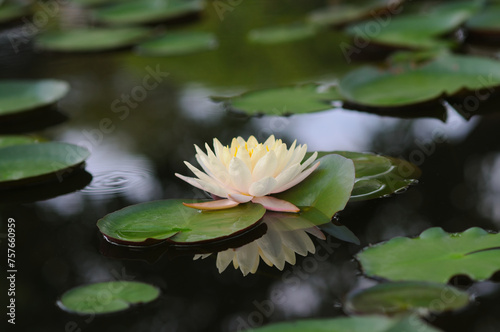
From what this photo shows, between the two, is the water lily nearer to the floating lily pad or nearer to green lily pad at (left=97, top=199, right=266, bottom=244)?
green lily pad at (left=97, top=199, right=266, bottom=244)

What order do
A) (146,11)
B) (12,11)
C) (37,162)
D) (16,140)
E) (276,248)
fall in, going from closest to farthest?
(276,248), (37,162), (16,140), (146,11), (12,11)

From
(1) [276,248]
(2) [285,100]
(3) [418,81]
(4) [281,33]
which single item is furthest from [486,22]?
(1) [276,248]

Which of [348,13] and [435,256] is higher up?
[435,256]

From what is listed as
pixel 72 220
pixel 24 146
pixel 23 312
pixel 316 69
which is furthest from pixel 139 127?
pixel 23 312

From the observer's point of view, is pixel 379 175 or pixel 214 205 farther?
pixel 379 175

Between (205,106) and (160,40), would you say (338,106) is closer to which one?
(205,106)

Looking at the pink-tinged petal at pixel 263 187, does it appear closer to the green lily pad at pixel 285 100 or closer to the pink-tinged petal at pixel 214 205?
the pink-tinged petal at pixel 214 205

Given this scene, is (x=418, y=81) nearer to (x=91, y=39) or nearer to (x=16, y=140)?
(x=16, y=140)
